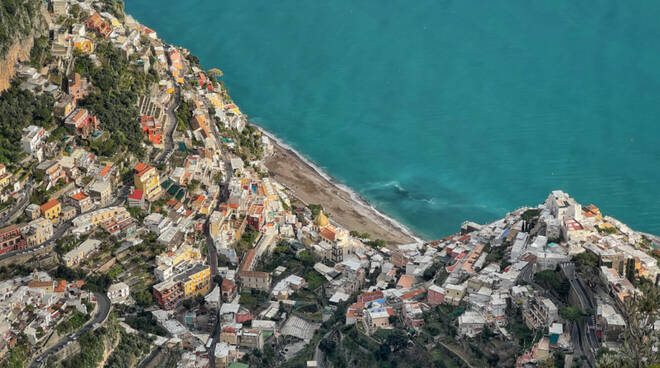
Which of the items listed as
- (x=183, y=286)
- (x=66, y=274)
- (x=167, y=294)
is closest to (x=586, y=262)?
(x=183, y=286)

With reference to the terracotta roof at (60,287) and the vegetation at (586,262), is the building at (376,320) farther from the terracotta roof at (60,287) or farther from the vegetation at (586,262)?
the terracotta roof at (60,287)

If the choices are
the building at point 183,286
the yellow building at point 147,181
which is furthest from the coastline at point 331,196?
the building at point 183,286

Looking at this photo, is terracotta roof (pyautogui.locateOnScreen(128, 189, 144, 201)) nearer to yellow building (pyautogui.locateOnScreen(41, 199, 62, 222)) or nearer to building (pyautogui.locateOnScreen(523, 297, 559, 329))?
yellow building (pyautogui.locateOnScreen(41, 199, 62, 222))

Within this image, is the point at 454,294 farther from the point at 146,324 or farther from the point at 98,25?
the point at 98,25

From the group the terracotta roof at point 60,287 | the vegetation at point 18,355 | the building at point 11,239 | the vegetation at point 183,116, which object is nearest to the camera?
the vegetation at point 18,355

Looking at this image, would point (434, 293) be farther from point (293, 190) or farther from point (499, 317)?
point (293, 190)

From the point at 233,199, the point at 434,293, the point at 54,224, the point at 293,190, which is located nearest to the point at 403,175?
the point at 293,190
